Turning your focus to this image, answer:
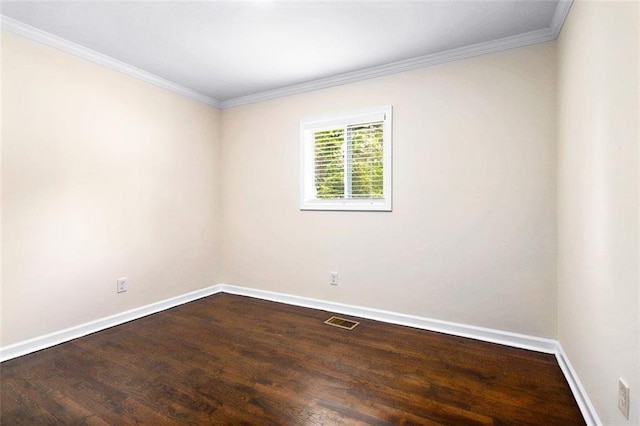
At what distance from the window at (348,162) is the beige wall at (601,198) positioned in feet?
4.62

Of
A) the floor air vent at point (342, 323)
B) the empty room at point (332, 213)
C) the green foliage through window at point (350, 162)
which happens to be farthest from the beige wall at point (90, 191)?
the floor air vent at point (342, 323)

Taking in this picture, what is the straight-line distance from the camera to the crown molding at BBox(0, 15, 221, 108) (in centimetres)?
232

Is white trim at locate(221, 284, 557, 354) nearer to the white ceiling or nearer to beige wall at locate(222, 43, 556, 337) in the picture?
beige wall at locate(222, 43, 556, 337)

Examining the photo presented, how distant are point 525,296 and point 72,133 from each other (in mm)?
3931

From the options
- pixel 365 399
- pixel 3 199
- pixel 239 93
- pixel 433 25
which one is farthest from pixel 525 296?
pixel 3 199

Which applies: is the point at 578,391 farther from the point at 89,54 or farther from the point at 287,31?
the point at 89,54

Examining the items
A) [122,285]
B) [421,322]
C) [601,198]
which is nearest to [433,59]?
[601,198]

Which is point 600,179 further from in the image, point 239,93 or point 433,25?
point 239,93

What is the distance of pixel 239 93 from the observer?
3.81m

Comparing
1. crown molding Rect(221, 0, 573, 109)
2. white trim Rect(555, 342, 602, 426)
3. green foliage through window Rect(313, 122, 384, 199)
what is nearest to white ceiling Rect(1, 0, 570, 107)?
crown molding Rect(221, 0, 573, 109)

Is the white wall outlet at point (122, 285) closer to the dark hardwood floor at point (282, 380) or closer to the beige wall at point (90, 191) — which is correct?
the beige wall at point (90, 191)

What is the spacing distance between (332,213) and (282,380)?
1.77 m

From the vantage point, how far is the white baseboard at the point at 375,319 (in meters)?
1.99

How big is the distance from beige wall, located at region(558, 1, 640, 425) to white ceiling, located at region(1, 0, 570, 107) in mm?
466
